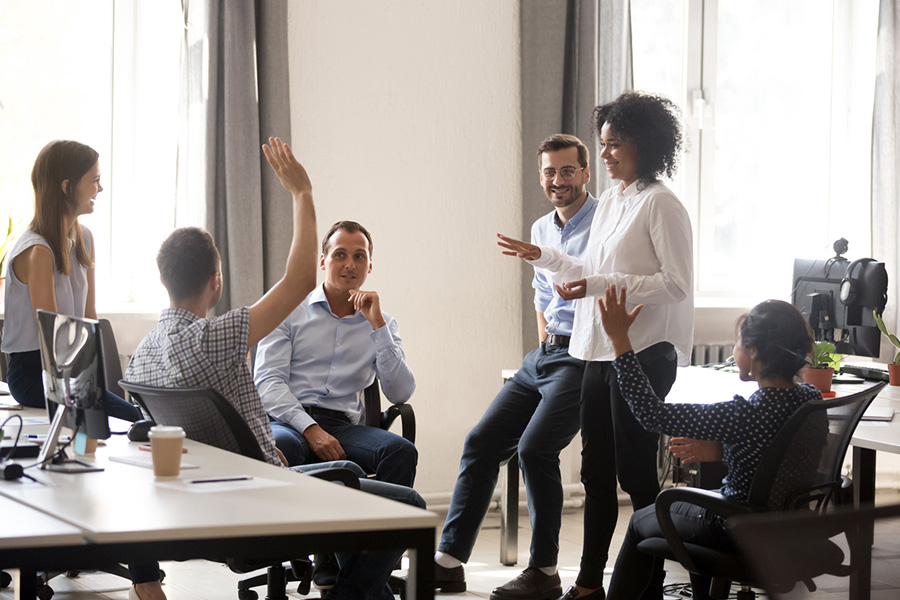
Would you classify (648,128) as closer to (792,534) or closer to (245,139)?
(245,139)

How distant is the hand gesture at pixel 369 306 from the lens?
126 inches

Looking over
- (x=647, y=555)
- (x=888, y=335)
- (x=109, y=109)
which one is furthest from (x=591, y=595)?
(x=109, y=109)

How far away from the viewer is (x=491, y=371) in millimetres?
4629

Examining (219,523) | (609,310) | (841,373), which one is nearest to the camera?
(219,523)

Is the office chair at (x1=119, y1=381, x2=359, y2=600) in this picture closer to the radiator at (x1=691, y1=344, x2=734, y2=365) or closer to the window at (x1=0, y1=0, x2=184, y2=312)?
the window at (x1=0, y1=0, x2=184, y2=312)

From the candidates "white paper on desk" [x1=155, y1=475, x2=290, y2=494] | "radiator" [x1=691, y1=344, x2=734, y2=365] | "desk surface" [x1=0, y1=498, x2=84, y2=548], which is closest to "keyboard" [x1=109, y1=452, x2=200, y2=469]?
"white paper on desk" [x1=155, y1=475, x2=290, y2=494]

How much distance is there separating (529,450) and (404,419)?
42cm

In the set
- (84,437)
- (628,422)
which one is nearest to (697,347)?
(628,422)

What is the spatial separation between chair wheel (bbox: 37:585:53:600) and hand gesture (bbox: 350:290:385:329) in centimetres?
130

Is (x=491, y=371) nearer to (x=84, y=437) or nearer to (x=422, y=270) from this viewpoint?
(x=422, y=270)

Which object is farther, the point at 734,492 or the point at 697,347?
the point at 697,347

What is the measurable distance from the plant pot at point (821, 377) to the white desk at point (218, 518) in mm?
1994

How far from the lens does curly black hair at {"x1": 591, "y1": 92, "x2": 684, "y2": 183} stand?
111 inches

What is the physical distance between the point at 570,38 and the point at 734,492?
9.44ft
